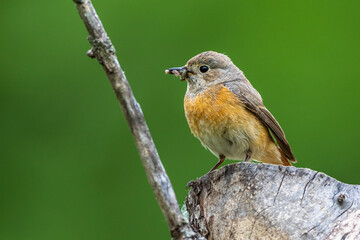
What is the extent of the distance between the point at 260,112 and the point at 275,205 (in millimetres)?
1971

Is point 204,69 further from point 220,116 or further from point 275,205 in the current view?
point 275,205

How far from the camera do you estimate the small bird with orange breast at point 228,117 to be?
17.3 feet

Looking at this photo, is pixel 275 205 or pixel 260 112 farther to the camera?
pixel 260 112

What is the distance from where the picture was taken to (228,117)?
5250mm

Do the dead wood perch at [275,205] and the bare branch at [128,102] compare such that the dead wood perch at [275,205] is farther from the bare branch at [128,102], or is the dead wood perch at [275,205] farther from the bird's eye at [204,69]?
the bird's eye at [204,69]

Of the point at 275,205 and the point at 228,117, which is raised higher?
the point at 228,117

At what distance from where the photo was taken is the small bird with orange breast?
17.3ft

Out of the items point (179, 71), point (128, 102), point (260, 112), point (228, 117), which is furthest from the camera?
point (179, 71)

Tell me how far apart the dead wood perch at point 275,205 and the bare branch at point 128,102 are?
86cm

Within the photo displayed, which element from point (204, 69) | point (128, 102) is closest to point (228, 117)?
point (204, 69)

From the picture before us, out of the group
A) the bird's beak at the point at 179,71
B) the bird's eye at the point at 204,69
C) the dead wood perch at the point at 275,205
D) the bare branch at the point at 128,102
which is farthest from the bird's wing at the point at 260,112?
the bare branch at the point at 128,102

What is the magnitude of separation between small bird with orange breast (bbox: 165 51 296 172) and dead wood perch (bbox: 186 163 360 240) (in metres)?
1.33

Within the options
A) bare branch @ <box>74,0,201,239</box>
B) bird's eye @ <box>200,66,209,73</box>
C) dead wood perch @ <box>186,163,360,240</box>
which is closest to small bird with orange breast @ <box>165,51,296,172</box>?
bird's eye @ <box>200,66,209,73</box>

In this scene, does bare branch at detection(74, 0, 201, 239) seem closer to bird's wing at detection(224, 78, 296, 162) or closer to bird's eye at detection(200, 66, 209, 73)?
bird's wing at detection(224, 78, 296, 162)
